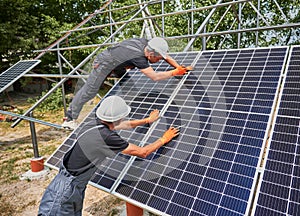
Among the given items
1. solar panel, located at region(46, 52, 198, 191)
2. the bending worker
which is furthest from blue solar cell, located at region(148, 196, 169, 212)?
the bending worker

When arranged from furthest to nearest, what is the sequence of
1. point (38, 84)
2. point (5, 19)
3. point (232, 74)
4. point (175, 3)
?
point (38, 84) < point (5, 19) < point (175, 3) < point (232, 74)

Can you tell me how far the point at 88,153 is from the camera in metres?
2.87

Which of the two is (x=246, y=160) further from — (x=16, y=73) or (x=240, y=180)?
(x=16, y=73)

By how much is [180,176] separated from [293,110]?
1.51 metres

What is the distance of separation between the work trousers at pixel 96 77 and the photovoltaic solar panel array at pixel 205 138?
0.56 metres

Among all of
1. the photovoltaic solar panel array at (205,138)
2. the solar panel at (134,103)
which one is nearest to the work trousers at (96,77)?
the solar panel at (134,103)

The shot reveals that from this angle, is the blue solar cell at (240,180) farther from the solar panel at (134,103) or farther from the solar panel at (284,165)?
the solar panel at (134,103)

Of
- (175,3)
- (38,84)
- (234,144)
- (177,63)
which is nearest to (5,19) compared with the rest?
(38,84)

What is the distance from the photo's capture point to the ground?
194 inches

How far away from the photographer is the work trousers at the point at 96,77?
4.29 metres

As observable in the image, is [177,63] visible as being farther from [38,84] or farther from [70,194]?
[38,84]

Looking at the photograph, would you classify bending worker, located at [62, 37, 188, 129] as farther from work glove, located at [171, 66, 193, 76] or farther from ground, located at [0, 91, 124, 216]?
ground, located at [0, 91, 124, 216]

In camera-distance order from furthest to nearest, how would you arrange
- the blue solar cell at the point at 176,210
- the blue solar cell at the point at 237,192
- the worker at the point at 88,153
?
the worker at the point at 88,153 → the blue solar cell at the point at 176,210 → the blue solar cell at the point at 237,192

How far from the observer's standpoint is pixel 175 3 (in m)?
12.2
